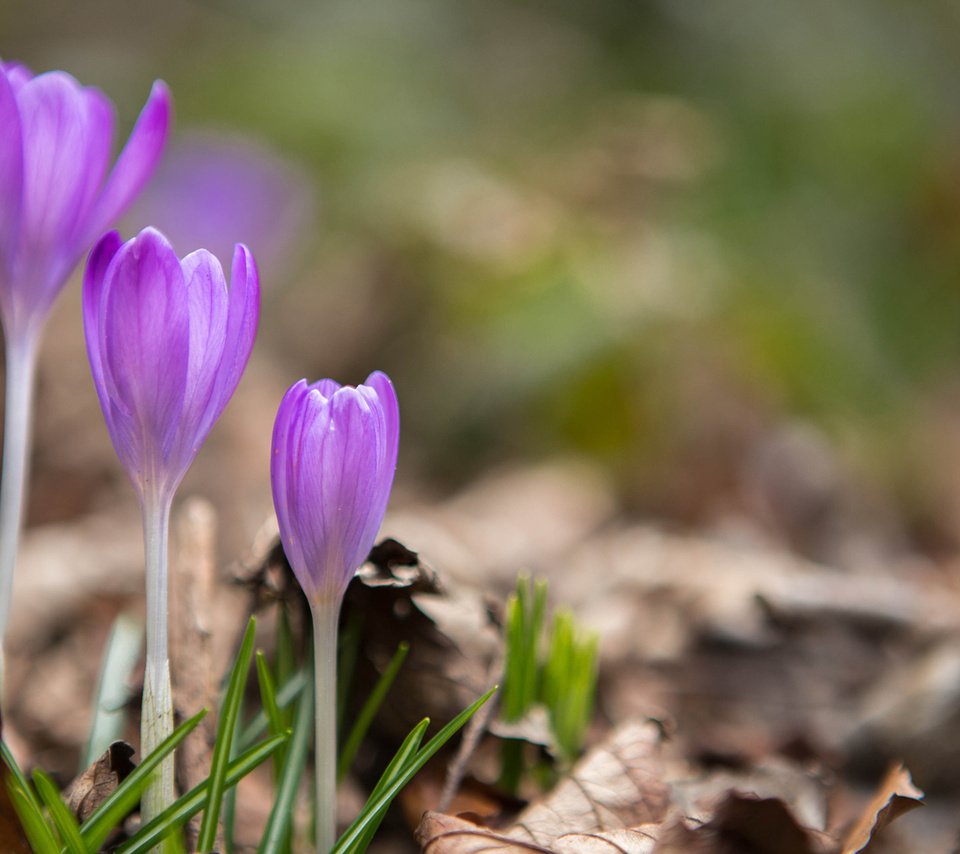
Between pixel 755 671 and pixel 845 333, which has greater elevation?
pixel 845 333

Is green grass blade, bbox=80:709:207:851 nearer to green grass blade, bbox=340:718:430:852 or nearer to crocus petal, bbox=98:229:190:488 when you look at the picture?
green grass blade, bbox=340:718:430:852

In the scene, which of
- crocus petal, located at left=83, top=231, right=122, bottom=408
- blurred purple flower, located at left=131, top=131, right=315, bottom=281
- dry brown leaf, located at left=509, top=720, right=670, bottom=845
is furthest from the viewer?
blurred purple flower, located at left=131, top=131, right=315, bottom=281

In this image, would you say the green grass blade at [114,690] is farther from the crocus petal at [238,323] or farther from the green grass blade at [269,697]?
the crocus petal at [238,323]

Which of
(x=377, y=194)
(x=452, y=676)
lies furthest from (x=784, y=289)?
(x=452, y=676)

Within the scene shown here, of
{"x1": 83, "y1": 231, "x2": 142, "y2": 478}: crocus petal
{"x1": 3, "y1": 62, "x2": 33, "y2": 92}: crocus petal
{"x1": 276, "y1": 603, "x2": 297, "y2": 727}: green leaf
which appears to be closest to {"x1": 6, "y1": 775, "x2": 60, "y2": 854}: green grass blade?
{"x1": 83, "y1": 231, "x2": 142, "y2": 478}: crocus petal

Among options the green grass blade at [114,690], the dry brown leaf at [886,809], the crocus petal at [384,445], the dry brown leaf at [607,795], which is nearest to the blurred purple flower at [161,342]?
the crocus petal at [384,445]

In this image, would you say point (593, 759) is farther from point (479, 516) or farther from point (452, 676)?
point (479, 516)
